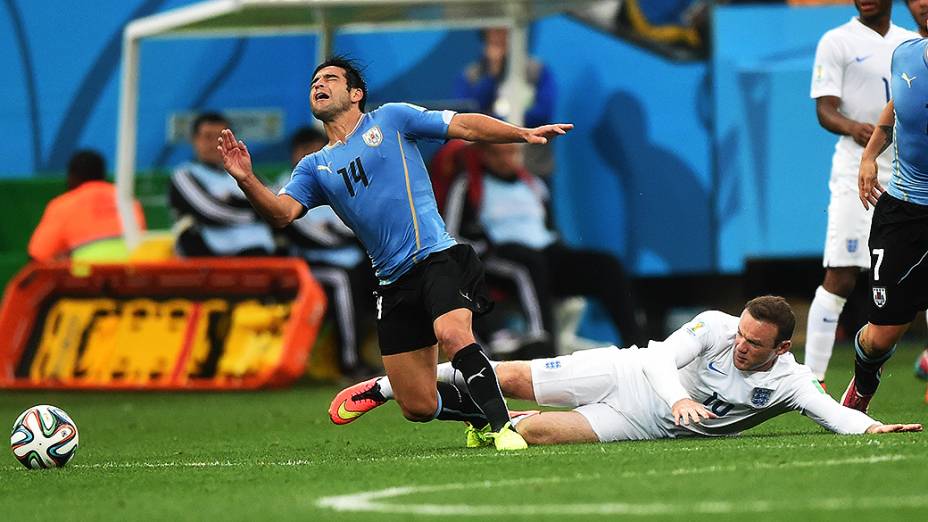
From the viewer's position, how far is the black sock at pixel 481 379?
8.45 meters

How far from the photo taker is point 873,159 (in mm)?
8672

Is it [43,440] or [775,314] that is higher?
[775,314]

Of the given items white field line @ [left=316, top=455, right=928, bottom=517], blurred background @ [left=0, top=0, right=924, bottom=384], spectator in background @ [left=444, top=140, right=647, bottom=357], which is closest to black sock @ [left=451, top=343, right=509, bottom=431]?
white field line @ [left=316, top=455, right=928, bottom=517]

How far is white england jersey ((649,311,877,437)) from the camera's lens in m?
8.40

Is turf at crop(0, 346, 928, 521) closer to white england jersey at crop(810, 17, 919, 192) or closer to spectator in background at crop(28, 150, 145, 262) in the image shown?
white england jersey at crop(810, 17, 919, 192)

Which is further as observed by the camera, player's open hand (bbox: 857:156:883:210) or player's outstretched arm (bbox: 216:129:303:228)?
player's open hand (bbox: 857:156:883:210)

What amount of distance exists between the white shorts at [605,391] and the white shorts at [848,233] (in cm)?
173

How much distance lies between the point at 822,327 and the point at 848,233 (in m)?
0.58

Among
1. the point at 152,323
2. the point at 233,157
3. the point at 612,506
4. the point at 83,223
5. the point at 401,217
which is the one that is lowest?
the point at 152,323

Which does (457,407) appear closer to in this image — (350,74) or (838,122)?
(350,74)

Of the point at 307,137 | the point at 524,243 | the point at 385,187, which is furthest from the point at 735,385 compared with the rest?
the point at 307,137

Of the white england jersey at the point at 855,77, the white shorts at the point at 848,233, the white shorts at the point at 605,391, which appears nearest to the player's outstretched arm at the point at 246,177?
the white shorts at the point at 605,391

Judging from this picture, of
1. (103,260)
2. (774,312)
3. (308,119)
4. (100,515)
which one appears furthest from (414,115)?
(308,119)

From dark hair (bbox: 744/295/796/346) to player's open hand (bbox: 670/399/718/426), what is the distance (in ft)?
1.75
